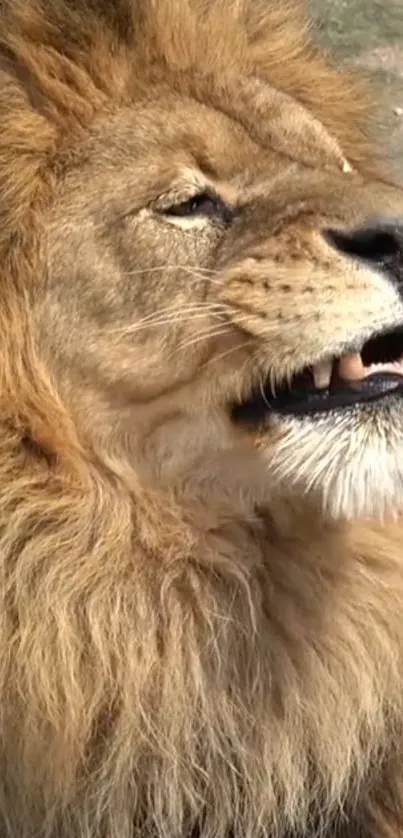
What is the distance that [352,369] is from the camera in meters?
1.78

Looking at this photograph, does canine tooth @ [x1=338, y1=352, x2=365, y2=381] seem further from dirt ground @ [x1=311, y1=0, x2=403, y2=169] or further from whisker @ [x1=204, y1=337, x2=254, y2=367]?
dirt ground @ [x1=311, y1=0, x2=403, y2=169]

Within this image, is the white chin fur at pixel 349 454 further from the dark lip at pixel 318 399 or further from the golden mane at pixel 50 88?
the golden mane at pixel 50 88

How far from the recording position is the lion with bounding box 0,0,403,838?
1.81 meters

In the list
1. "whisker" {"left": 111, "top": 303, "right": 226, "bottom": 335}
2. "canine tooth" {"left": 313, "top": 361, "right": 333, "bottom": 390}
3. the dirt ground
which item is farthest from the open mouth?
the dirt ground

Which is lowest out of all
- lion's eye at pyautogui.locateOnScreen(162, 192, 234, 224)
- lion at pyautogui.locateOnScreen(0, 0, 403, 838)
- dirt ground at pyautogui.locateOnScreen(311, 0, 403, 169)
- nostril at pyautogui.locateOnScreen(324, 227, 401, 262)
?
lion at pyautogui.locateOnScreen(0, 0, 403, 838)

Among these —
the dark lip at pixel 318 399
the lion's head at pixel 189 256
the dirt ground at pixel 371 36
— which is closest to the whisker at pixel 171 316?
the lion's head at pixel 189 256

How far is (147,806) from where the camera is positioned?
1.96 m

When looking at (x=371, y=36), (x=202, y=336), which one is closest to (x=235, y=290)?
(x=202, y=336)

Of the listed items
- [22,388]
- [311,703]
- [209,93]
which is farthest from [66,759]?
[209,93]

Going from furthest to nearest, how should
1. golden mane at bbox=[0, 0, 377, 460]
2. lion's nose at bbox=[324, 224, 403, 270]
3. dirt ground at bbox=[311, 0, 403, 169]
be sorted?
dirt ground at bbox=[311, 0, 403, 169] → golden mane at bbox=[0, 0, 377, 460] → lion's nose at bbox=[324, 224, 403, 270]

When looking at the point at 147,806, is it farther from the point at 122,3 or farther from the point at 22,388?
the point at 122,3

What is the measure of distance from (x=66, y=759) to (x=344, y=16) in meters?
2.51

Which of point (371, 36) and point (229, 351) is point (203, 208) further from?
point (371, 36)

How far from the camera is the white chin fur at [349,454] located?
1.77 metres
